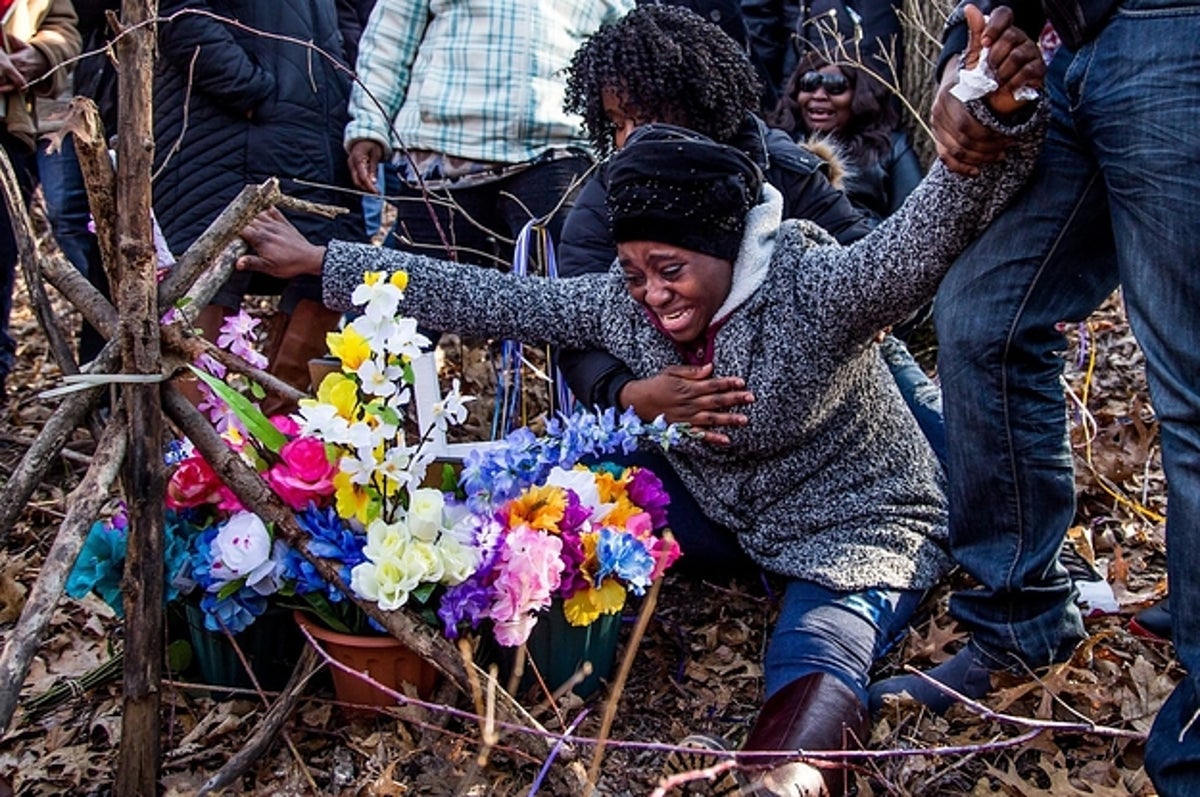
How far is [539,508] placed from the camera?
2.47 meters

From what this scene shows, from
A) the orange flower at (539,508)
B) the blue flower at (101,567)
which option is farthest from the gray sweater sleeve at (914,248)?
the blue flower at (101,567)

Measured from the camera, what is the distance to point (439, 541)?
2361 mm

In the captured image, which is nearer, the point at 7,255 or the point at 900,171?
the point at 7,255

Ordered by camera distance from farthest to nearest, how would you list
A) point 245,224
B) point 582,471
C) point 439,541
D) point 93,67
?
point 93,67 < point 582,471 < point 439,541 < point 245,224

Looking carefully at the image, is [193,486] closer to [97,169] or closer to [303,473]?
[303,473]

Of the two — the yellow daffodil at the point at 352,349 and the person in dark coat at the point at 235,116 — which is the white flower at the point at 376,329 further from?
the person in dark coat at the point at 235,116

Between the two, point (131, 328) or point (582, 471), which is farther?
point (582, 471)

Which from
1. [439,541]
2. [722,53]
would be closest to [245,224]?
[439,541]

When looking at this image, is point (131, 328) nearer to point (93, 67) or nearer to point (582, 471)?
point (582, 471)

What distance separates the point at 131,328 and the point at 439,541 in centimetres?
68

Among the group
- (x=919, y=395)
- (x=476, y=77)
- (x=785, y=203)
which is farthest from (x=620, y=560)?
(x=476, y=77)

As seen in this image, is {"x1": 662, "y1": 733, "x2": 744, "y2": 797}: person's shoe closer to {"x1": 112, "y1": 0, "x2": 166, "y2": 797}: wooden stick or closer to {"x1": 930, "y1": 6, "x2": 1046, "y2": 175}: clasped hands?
{"x1": 112, "y1": 0, "x2": 166, "y2": 797}: wooden stick

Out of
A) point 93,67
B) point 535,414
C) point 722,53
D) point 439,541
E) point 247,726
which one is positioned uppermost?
point 722,53

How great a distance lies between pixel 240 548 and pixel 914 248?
4.62 feet
